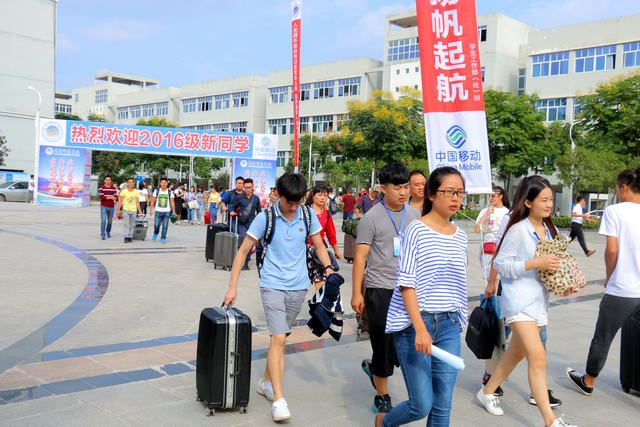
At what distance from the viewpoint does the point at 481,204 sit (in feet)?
154

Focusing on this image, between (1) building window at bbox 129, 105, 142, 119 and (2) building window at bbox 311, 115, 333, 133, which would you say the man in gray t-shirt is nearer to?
(2) building window at bbox 311, 115, 333, 133

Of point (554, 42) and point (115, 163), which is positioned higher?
point (554, 42)

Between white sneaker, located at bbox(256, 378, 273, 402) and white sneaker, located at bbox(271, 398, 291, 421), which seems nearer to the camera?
white sneaker, located at bbox(271, 398, 291, 421)

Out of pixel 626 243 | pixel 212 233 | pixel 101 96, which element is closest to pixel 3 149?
pixel 101 96

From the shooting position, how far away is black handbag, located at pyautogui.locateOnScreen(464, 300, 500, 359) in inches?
177

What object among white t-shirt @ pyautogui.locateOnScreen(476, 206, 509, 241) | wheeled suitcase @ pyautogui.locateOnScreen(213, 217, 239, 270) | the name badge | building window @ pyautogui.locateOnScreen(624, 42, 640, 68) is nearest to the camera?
the name badge

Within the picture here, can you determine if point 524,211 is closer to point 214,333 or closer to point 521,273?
point 521,273

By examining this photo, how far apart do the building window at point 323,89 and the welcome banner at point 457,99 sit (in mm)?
57453

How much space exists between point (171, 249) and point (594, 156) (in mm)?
21374

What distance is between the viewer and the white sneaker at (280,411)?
4.00 meters

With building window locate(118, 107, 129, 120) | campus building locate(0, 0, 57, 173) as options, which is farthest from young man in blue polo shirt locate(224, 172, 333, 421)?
building window locate(118, 107, 129, 120)

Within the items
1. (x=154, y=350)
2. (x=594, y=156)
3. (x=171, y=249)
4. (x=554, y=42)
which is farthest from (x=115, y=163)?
(x=154, y=350)

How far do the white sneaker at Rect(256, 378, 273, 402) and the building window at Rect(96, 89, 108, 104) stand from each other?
336 ft

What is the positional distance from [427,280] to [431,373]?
1.54ft
